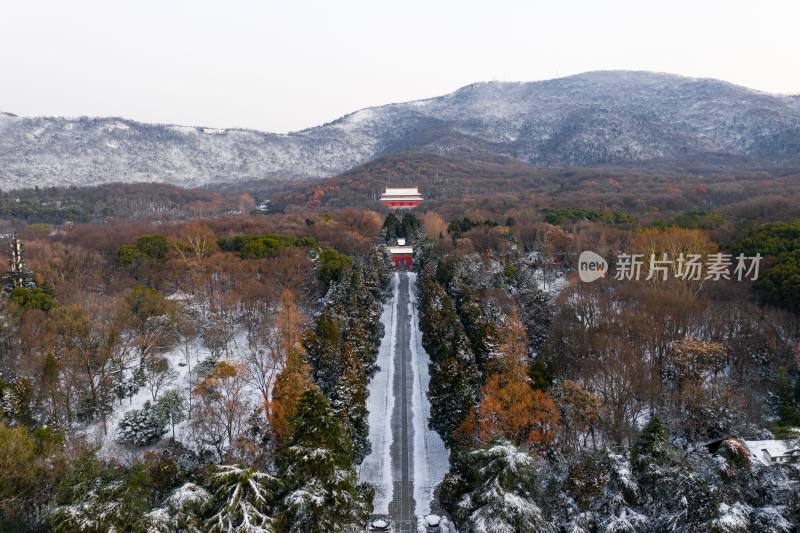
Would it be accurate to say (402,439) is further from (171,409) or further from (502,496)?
(502,496)

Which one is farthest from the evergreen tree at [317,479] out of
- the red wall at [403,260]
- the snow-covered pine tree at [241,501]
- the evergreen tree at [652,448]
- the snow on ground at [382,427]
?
the red wall at [403,260]

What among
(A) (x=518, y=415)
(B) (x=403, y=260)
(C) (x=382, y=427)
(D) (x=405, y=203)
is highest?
(D) (x=405, y=203)

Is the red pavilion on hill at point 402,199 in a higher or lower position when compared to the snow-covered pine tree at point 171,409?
higher

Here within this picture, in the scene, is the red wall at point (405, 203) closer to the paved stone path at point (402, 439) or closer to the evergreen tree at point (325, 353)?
the paved stone path at point (402, 439)

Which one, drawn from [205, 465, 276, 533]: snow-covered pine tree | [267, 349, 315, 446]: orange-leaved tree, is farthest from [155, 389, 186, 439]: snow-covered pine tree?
[205, 465, 276, 533]: snow-covered pine tree

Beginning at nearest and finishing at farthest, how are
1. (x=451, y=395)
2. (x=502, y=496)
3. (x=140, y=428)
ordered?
(x=502, y=496), (x=140, y=428), (x=451, y=395)

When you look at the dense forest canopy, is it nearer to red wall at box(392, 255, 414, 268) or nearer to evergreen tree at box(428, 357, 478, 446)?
evergreen tree at box(428, 357, 478, 446)

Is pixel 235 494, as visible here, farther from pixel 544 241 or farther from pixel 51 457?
pixel 544 241

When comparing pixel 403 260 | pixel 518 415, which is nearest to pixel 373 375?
pixel 518 415
